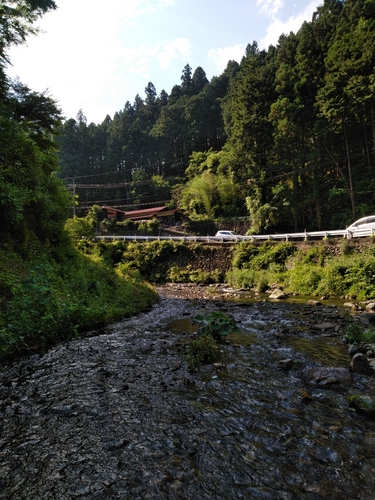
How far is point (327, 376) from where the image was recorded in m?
5.21

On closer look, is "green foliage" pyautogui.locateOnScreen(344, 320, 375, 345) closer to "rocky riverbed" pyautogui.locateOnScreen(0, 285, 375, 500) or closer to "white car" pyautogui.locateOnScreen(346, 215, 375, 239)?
"rocky riverbed" pyautogui.locateOnScreen(0, 285, 375, 500)

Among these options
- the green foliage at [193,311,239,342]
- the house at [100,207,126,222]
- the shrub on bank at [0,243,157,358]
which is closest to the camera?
the shrub on bank at [0,243,157,358]

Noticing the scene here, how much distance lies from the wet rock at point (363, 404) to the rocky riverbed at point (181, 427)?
111mm

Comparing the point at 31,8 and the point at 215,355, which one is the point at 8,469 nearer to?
the point at 215,355

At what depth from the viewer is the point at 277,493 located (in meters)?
2.79

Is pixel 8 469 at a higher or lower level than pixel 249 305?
higher

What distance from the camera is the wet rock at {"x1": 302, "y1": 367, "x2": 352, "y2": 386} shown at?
510cm

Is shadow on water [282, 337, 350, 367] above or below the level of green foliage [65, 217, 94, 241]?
below

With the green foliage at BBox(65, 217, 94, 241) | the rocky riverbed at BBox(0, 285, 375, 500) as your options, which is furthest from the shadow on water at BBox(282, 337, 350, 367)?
the green foliage at BBox(65, 217, 94, 241)

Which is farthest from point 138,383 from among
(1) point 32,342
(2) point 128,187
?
(2) point 128,187

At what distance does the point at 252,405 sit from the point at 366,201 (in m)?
27.7

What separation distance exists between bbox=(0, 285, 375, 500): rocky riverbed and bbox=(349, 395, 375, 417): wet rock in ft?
0.36

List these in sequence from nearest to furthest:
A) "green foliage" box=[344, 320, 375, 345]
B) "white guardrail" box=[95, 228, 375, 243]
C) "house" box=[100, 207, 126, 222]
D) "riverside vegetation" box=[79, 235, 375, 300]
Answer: "green foliage" box=[344, 320, 375, 345]
"riverside vegetation" box=[79, 235, 375, 300]
"white guardrail" box=[95, 228, 375, 243]
"house" box=[100, 207, 126, 222]

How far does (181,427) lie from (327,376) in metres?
2.93
